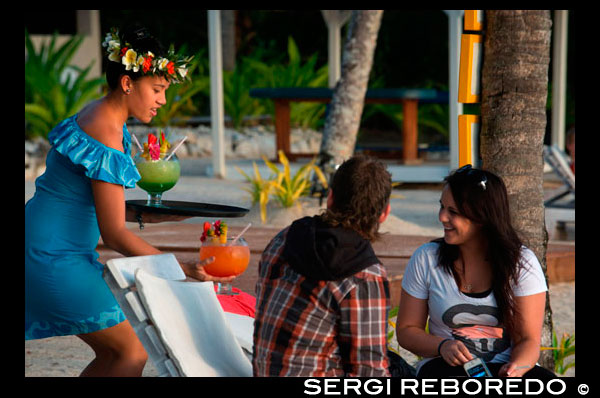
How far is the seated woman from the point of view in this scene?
8.41 ft

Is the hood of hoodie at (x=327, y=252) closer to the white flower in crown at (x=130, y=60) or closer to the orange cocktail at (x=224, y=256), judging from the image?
the orange cocktail at (x=224, y=256)

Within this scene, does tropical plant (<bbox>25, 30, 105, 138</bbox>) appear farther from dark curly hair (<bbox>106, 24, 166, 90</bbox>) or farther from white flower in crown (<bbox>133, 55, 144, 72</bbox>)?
white flower in crown (<bbox>133, 55, 144, 72</bbox>)

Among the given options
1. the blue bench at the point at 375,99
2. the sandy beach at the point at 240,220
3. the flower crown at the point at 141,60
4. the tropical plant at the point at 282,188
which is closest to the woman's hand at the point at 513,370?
the flower crown at the point at 141,60

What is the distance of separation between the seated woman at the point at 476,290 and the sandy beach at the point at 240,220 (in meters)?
1.66

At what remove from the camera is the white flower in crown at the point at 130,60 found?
97.5 inches

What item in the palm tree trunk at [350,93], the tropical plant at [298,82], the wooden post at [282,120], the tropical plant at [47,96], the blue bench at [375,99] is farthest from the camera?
the tropical plant at [298,82]

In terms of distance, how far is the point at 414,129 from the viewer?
11.7 m

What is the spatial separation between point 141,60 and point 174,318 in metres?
0.71

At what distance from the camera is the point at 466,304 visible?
8.63 feet

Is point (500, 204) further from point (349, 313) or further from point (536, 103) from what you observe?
point (536, 103)

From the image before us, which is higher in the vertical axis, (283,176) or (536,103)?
(536,103)

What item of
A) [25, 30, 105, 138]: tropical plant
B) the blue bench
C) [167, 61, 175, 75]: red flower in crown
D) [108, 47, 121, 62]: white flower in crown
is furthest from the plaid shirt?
the blue bench

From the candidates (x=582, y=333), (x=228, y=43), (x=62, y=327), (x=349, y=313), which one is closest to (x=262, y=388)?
(x=349, y=313)

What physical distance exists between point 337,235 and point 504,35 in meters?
1.63
